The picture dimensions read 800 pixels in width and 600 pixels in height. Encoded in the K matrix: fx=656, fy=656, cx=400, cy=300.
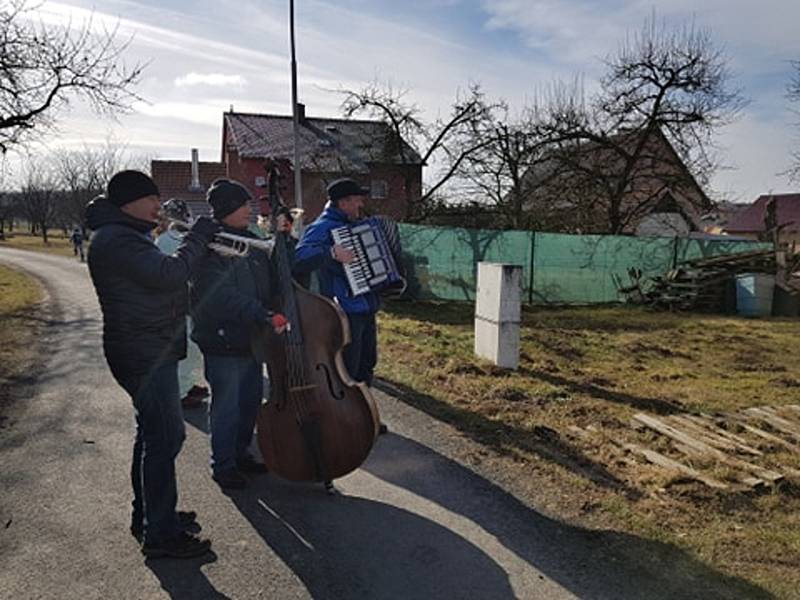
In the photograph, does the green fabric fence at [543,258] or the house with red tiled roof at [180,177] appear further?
the house with red tiled roof at [180,177]

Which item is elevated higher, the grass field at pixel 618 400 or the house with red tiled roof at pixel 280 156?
the house with red tiled roof at pixel 280 156

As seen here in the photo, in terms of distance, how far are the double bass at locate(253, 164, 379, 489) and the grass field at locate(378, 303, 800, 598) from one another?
1321 millimetres

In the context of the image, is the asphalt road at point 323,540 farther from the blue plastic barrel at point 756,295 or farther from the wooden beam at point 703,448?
the blue plastic barrel at point 756,295

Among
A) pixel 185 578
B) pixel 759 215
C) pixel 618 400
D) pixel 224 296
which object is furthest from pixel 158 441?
pixel 759 215

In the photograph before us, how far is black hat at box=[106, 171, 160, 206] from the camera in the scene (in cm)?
317

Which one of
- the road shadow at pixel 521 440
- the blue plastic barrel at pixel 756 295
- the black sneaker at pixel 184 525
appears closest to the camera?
the black sneaker at pixel 184 525

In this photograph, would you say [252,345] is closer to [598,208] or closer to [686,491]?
[686,491]

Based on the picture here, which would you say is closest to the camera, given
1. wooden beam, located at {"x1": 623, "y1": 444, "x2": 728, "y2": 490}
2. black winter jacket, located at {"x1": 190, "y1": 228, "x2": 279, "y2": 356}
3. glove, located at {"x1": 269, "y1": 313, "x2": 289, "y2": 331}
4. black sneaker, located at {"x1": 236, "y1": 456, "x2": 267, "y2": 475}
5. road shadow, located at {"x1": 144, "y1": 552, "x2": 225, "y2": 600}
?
road shadow, located at {"x1": 144, "y1": 552, "x2": 225, "y2": 600}

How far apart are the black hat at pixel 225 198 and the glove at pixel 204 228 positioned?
2.16 ft

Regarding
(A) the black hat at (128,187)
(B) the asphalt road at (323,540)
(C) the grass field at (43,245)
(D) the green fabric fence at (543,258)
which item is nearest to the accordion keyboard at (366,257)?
(B) the asphalt road at (323,540)

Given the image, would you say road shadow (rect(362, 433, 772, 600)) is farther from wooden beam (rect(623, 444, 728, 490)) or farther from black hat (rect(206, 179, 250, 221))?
black hat (rect(206, 179, 250, 221))

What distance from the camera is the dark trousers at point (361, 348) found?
5004 mm

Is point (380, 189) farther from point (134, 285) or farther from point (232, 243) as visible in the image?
point (134, 285)

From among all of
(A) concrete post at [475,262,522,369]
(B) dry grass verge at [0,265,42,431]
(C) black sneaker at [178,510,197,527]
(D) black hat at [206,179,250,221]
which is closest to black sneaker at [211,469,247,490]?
(C) black sneaker at [178,510,197,527]
